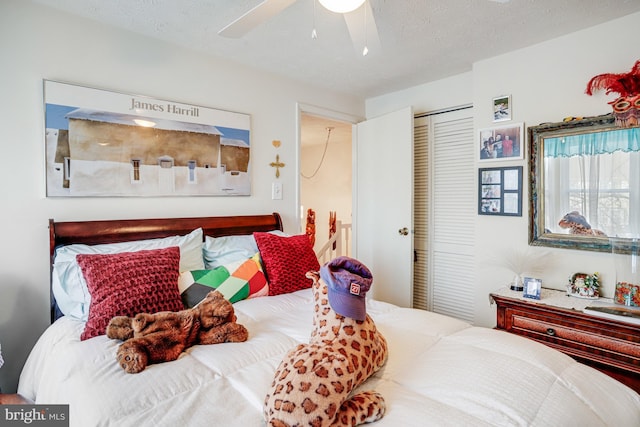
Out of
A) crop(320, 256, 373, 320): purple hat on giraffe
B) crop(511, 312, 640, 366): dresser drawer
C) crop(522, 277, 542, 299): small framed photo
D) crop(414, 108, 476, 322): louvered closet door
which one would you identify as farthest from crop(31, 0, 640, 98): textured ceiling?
crop(511, 312, 640, 366): dresser drawer

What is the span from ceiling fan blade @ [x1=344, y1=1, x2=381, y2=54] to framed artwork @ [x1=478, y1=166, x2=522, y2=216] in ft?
4.78

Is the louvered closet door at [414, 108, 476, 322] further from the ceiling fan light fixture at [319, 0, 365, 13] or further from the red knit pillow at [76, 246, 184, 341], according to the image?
the red knit pillow at [76, 246, 184, 341]

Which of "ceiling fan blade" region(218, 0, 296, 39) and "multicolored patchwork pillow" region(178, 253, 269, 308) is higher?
"ceiling fan blade" region(218, 0, 296, 39)

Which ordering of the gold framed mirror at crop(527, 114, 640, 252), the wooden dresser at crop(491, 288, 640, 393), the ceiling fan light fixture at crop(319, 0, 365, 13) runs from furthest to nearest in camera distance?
the gold framed mirror at crop(527, 114, 640, 252) < the wooden dresser at crop(491, 288, 640, 393) < the ceiling fan light fixture at crop(319, 0, 365, 13)

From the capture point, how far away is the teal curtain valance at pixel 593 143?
1938 millimetres

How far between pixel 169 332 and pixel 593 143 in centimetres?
255

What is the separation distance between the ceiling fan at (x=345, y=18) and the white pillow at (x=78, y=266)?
121 cm

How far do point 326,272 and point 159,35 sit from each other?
6.60 feet

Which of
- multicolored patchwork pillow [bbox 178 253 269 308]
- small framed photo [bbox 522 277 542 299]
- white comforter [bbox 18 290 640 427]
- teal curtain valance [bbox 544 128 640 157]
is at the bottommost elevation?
white comforter [bbox 18 290 640 427]

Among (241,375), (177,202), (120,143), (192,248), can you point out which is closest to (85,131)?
(120,143)

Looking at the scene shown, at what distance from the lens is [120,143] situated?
211cm

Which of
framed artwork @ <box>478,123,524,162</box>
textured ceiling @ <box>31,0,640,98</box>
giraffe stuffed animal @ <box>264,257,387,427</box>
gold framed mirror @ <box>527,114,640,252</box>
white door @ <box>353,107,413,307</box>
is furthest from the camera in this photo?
white door @ <box>353,107,413,307</box>

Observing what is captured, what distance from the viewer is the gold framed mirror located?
1.95 m

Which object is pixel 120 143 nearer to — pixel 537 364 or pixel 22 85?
pixel 22 85
